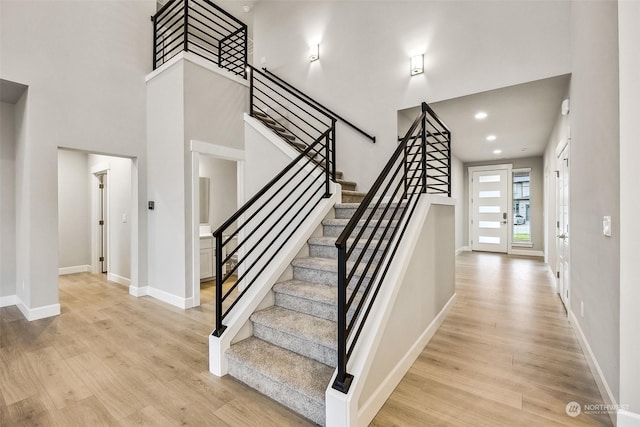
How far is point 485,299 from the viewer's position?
4.06 meters

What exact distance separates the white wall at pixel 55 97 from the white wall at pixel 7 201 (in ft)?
0.81

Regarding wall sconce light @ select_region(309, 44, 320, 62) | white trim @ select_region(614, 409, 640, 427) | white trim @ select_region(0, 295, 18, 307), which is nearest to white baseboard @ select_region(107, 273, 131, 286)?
white trim @ select_region(0, 295, 18, 307)

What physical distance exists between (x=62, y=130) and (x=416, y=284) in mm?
4522

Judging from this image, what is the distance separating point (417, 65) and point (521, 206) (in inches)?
255

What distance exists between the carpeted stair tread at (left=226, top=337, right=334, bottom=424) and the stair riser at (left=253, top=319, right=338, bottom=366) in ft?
0.10

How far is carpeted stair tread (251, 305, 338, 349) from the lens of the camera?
6.61 ft

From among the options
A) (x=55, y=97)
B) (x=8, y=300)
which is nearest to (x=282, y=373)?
(x=55, y=97)

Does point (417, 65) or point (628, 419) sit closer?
point (628, 419)

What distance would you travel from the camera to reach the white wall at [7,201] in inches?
155

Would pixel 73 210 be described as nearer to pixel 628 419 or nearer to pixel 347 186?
pixel 347 186

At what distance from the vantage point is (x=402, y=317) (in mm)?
2182

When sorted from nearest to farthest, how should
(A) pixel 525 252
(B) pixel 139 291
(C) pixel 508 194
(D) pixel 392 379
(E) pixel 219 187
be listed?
1. (D) pixel 392 379
2. (B) pixel 139 291
3. (E) pixel 219 187
4. (A) pixel 525 252
5. (C) pixel 508 194

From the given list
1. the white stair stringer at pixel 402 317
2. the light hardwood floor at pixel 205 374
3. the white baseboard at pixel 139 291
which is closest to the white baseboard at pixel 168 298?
the white baseboard at pixel 139 291

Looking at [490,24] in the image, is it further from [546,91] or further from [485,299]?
[485,299]
